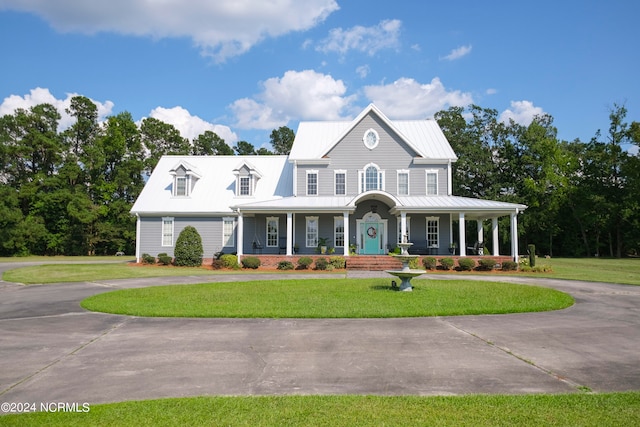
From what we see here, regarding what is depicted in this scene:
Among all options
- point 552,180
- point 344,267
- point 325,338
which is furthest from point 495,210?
point 552,180

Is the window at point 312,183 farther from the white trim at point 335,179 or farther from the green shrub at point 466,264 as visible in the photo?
the green shrub at point 466,264

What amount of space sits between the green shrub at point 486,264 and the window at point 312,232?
35.3 ft

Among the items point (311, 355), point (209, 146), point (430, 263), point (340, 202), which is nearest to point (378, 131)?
point (340, 202)

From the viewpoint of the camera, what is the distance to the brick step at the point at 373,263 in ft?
83.3

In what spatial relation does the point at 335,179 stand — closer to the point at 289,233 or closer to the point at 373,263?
the point at 289,233

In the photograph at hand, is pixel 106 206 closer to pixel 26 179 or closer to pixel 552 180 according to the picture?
pixel 26 179

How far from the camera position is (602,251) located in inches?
1965

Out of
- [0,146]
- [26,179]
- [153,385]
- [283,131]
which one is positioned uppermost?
[283,131]

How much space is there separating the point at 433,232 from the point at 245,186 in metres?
14.0

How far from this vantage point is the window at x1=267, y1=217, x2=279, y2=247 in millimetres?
30703

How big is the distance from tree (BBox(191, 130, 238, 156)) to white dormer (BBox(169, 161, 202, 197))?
3194 centimetres

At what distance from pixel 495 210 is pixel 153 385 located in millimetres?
24945

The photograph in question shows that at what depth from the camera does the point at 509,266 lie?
25516mm

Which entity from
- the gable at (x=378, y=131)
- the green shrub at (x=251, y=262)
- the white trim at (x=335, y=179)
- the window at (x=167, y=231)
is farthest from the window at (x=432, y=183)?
the window at (x=167, y=231)
